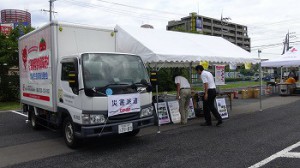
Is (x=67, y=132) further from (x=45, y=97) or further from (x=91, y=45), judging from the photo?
(x=91, y=45)

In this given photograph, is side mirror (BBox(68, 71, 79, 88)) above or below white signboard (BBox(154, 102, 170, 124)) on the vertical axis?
above

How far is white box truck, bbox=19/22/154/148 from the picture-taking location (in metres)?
5.61

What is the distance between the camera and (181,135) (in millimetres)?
7355

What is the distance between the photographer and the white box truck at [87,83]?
561 centimetres

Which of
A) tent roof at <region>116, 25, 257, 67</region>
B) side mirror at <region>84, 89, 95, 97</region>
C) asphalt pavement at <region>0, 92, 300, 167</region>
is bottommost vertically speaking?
asphalt pavement at <region>0, 92, 300, 167</region>

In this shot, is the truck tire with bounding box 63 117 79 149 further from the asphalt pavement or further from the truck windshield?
the truck windshield

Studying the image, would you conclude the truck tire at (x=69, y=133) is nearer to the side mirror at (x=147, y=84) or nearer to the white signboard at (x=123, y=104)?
the white signboard at (x=123, y=104)

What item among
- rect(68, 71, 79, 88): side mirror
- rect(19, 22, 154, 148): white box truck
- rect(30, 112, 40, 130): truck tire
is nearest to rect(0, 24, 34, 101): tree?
rect(30, 112, 40, 130): truck tire

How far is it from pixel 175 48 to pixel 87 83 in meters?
3.97

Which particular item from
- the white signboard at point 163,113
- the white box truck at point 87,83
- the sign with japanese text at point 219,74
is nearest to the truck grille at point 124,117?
the white box truck at point 87,83

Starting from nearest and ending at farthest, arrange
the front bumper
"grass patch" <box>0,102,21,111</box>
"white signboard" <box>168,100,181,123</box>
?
the front bumper → "white signboard" <box>168,100,181,123</box> → "grass patch" <box>0,102,21,111</box>

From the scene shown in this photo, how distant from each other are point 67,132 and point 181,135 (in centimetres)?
290

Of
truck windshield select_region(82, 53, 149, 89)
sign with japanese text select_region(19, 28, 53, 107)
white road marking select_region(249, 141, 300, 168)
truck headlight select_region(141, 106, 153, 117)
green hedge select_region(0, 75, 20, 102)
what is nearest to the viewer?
white road marking select_region(249, 141, 300, 168)

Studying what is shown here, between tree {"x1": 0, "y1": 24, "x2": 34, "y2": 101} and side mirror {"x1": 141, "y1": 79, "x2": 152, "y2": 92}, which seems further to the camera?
tree {"x1": 0, "y1": 24, "x2": 34, "y2": 101}
